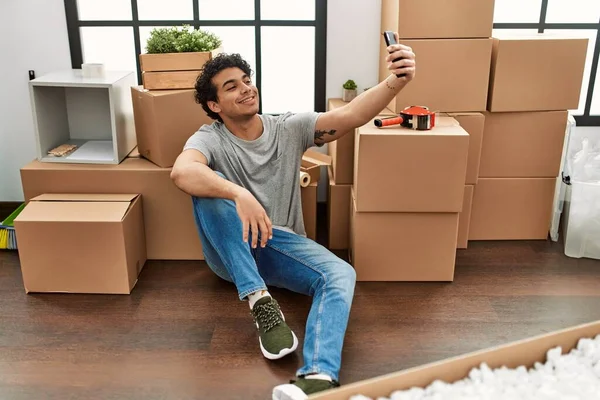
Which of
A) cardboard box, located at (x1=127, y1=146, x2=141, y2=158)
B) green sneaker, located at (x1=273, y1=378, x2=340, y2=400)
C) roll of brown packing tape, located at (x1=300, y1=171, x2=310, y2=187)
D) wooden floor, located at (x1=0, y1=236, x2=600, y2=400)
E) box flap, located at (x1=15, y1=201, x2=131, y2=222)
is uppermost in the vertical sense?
cardboard box, located at (x1=127, y1=146, x2=141, y2=158)

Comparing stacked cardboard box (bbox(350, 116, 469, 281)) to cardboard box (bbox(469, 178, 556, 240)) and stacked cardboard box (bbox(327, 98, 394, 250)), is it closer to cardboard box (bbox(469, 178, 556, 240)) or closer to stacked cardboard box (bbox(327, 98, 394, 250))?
stacked cardboard box (bbox(327, 98, 394, 250))

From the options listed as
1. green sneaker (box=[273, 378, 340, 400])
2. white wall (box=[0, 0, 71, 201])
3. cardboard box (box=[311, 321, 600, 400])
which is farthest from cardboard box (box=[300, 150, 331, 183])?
cardboard box (box=[311, 321, 600, 400])

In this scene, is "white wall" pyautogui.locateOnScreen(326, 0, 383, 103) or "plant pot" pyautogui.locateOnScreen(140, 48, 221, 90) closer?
"plant pot" pyautogui.locateOnScreen(140, 48, 221, 90)

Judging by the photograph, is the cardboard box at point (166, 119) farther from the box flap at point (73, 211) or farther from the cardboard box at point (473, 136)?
the cardboard box at point (473, 136)

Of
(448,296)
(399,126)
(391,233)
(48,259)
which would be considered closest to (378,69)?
(399,126)

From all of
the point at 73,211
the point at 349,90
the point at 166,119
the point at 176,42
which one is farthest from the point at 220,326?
the point at 349,90

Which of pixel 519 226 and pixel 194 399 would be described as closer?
pixel 194 399

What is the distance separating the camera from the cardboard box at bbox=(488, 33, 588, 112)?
239 centimetres

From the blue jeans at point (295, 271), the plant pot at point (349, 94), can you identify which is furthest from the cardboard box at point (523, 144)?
the blue jeans at point (295, 271)

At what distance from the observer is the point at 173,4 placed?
9.04 ft

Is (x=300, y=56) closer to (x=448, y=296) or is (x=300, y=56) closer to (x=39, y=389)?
(x=448, y=296)

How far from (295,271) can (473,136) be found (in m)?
0.97

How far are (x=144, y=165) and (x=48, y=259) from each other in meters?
0.52

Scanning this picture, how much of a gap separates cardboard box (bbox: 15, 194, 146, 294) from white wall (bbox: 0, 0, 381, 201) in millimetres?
676
